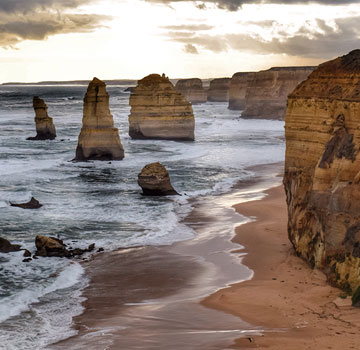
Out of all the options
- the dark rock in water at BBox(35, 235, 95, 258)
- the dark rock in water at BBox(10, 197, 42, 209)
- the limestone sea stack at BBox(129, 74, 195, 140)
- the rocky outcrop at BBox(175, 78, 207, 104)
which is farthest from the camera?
the rocky outcrop at BBox(175, 78, 207, 104)

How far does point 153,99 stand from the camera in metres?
57.9

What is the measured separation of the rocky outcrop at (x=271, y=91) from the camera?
94.9 meters

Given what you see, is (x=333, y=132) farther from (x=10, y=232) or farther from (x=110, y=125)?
(x=110, y=125)

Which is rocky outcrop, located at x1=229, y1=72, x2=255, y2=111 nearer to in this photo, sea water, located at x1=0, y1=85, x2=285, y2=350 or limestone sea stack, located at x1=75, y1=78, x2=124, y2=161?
sea water, located at x1=0, y1=85, x2=285, y2=350

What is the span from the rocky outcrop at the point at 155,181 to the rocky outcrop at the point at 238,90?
9849cm

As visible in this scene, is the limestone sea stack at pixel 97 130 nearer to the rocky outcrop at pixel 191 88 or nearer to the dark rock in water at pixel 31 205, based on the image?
the dark rock in water at pixel 31 205

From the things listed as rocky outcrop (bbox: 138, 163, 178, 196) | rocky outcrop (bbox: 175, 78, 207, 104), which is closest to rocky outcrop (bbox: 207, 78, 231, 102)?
rocky outcrop (bbox: 175, 78, 207, 104)

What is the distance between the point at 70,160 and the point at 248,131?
35563mm

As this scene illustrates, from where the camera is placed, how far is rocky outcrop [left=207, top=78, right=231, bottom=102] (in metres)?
171

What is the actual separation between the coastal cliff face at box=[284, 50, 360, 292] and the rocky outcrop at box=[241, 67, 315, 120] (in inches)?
3024

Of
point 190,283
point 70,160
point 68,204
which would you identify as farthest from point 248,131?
point 190,283

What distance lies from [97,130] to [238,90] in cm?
8965

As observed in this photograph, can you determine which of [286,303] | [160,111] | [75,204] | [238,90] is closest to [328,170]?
[286,303]

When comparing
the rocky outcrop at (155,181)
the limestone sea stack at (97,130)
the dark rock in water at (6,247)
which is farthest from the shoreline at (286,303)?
the limestone sea stack at (97,130)
